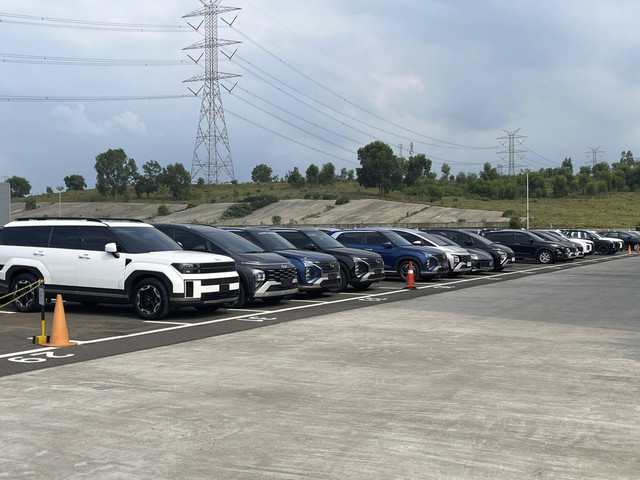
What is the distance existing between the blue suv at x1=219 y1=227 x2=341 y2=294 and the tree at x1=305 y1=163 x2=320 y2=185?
419 feet

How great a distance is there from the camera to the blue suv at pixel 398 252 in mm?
23797

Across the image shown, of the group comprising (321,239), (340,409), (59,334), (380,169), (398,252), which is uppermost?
(380,169)

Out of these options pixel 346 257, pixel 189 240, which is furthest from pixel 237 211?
pixel 189 240

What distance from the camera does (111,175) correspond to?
131m

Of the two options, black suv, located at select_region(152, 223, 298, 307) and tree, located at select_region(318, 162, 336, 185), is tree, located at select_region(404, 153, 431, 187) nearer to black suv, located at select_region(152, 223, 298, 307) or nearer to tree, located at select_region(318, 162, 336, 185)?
tree, located at select_region(318, 162, 336, 185)

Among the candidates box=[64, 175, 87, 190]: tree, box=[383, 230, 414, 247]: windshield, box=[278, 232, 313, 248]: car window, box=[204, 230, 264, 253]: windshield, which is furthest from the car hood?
box=[64, 175, 87, 190]: tree

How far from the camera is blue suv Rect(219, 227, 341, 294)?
17844 mm

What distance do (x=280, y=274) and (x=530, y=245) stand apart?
2285cm

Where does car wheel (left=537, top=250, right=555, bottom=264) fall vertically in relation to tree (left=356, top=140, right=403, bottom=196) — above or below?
below

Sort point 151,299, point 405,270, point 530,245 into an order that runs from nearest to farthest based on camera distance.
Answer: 1. point 151,299
2. point 405,270
3. point 530,245

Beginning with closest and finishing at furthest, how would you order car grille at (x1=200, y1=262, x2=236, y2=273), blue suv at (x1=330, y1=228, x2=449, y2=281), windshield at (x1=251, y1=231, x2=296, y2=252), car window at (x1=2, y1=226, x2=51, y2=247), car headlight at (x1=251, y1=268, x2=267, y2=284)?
1. car grille at (x1=200, y1=262, x2=236, y2=273)
2. car window at (x1=2, y1=226, x2=51, y2=247)
3. car headlight at (x1=251, y1=268, x2=267, y2=284)
4. windshield at (x1=251, y1=231, x2=296, y2=252)
5. blue suv at (x1=330, y1=228, x2=449, y2=281)

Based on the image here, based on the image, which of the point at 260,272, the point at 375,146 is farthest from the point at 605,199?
the point at 260,272

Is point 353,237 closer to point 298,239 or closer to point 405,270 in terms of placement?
point 405,270

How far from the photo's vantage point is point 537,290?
21.2m
